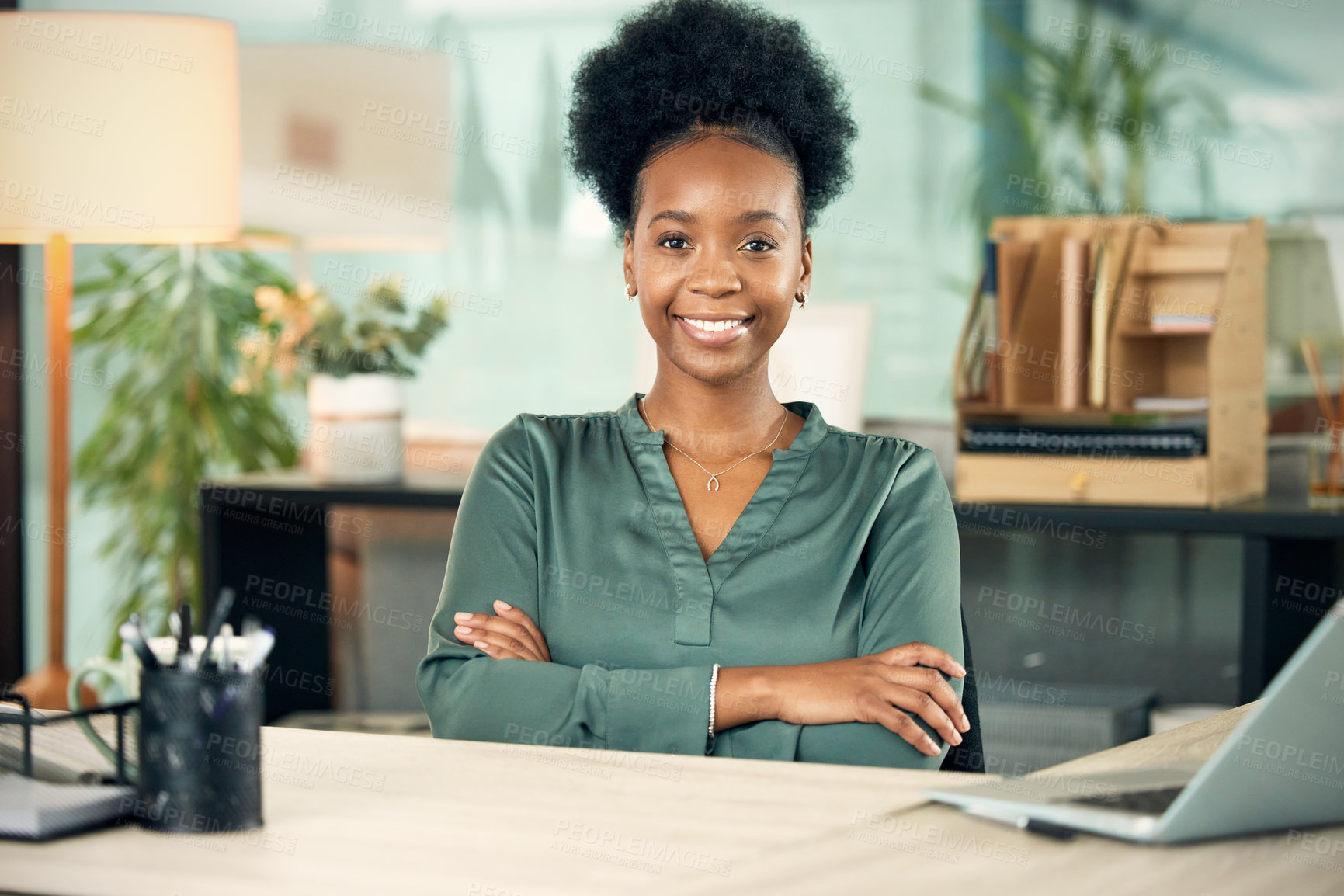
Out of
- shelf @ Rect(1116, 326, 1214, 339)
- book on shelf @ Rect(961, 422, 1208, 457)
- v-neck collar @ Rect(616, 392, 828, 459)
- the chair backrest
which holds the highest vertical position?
shelf @ Rect(1116, 326, 1214, 339)

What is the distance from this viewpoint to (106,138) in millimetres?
2234

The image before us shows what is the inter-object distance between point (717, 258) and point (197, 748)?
0.84 metres

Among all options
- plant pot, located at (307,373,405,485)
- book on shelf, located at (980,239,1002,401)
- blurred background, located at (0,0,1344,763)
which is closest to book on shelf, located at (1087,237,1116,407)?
book on shelf, located at (980,239,1002,401)

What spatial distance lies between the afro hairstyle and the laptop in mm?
905

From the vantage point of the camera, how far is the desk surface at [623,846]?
2.66 ft

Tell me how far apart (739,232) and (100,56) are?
4.33 ft

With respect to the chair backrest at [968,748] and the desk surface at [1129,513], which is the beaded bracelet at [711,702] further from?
the desk surface at [1129,513]

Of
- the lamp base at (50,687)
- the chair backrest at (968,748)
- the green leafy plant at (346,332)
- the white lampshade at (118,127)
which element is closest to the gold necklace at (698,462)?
the chair backrest at (968,748)

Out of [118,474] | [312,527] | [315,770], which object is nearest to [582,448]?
[315,770]

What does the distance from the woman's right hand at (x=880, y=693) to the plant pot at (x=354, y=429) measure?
1878 millimetres

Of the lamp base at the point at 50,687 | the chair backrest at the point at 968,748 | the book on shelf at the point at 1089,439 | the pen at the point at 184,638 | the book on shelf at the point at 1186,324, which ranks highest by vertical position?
the book on shelf at the point at 1186,324

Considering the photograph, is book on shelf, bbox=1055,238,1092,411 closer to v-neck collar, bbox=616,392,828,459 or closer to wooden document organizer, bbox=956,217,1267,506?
wooden document organizer, bbox=956,217,1267,506

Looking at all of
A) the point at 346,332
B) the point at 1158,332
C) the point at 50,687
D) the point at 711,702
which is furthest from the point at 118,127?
the point at 1158,332

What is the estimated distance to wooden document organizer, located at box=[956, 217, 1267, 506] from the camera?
8.24 feet
